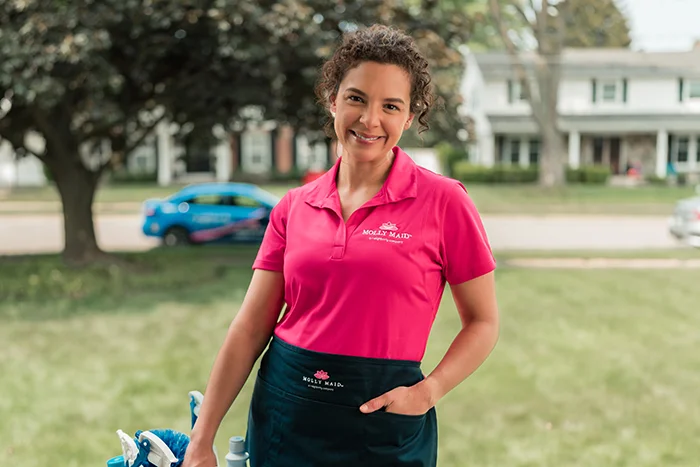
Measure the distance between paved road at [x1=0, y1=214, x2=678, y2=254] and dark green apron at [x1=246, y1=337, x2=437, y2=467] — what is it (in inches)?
595

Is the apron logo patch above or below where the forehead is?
below

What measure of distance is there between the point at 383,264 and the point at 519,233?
1850 cm

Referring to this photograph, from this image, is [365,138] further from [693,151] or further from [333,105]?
[693,151]

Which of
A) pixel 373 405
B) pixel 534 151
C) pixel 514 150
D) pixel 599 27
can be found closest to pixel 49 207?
pixel 514 150

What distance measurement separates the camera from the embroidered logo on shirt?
1856 mm

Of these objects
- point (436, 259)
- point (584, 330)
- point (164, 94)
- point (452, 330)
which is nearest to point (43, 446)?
point (436, 259)

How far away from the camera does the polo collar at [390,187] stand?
75.8 inches

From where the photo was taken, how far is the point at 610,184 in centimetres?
3098

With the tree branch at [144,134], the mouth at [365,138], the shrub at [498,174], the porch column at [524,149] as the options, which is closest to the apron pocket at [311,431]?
the mouth at [365,138]

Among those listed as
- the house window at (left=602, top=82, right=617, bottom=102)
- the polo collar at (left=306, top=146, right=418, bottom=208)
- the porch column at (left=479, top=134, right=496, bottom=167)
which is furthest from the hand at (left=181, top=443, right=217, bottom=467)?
the porch column at (left=479, top=134, right=496, bottom=167)

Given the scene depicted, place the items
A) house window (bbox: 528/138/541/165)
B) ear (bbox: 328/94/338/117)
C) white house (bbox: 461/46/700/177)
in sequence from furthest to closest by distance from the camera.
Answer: house window (bbox: 528/138/541/165)
white house (bbox: 461/46/700/177)
ear (bbox: 328/94/338/117)

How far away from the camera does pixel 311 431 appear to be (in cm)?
196

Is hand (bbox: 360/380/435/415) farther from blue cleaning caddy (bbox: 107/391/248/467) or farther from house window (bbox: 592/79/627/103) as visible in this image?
house window (bbox: 592/79/627/103)

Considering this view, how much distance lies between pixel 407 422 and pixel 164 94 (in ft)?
38.1
